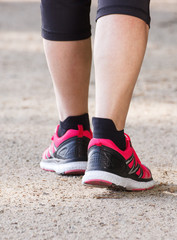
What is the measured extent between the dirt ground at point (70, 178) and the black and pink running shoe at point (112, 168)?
0.16ft

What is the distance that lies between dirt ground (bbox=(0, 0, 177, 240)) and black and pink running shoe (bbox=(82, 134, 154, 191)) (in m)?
0.05

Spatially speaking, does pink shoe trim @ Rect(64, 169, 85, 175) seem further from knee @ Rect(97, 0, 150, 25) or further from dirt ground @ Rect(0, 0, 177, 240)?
knee @ Rect(97, 0, 150, 25)

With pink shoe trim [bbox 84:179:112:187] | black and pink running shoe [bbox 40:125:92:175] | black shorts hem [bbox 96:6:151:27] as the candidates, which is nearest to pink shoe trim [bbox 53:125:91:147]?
black and pink running shoe [bbox 40:125:92:175]

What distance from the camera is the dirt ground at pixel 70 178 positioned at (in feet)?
4.73

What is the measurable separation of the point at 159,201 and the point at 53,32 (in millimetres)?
694

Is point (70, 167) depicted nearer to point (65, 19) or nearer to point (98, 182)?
point (98, 182)

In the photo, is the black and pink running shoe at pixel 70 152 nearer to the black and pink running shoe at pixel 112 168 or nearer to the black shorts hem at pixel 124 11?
the black and pink running shoe at pixel 112 168

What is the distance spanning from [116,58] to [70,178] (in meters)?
0.50

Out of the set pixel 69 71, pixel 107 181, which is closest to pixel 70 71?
pixel 69 71

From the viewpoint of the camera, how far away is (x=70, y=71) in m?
1.84

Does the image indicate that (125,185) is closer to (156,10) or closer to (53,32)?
(53,32)

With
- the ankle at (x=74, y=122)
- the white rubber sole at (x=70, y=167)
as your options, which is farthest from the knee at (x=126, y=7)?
the white rubber sole at (x=70, y=167)

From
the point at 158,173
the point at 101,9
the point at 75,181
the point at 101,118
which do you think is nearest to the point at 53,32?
the point at 101,9

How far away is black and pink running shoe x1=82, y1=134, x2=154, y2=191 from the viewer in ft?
5.14
